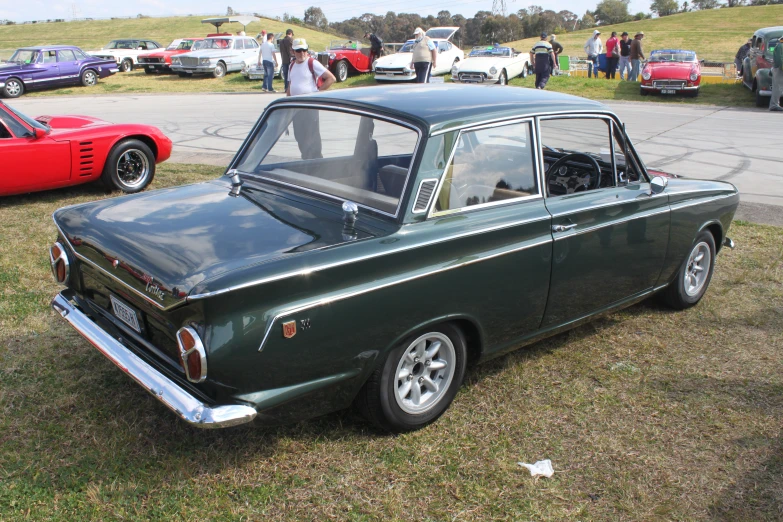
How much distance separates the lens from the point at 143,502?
279 centimetres

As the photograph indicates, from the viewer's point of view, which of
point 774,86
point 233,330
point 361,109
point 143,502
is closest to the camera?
point 233,330

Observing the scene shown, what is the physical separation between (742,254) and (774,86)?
1270 cm

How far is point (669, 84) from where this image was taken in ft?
61.4

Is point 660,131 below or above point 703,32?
below

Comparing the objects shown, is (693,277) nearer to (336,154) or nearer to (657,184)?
(657,184)

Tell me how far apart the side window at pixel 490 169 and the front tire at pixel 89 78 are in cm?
2308

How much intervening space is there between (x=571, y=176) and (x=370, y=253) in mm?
2003

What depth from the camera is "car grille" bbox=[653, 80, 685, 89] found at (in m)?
18.6

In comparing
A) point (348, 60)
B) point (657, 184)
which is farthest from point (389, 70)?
point (657, 184)

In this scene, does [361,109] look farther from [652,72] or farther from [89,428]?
[652,72]

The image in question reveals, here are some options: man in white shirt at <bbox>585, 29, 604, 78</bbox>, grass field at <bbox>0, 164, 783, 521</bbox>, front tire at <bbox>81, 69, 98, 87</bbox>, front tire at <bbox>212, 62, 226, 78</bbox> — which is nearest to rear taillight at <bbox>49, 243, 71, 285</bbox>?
grass field at <bbox>0, 164, 783, 521</bbox>

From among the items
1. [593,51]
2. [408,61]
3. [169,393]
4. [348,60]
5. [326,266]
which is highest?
[593,51]

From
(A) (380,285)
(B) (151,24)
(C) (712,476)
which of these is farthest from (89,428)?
(B) (151,24)

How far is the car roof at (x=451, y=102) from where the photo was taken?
337 centimetres
